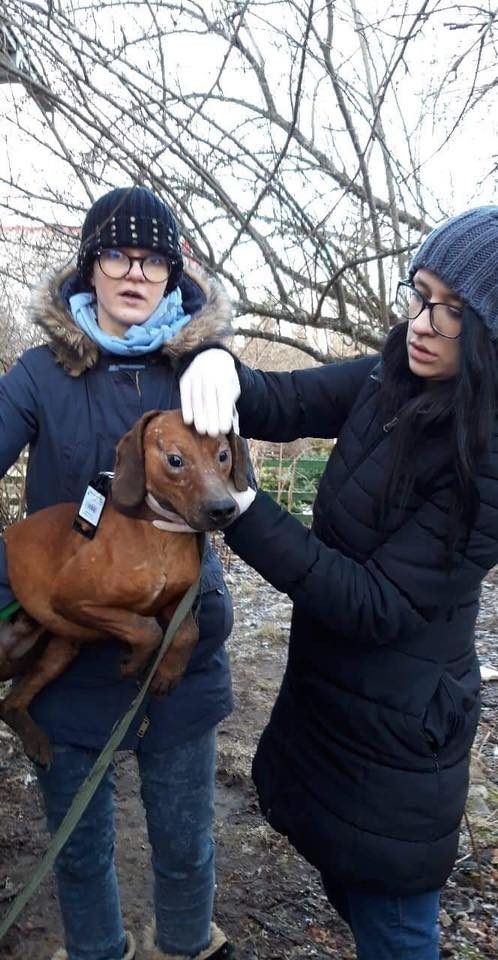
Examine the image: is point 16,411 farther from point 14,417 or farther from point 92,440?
point 92,440

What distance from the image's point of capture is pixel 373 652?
181 centimetres

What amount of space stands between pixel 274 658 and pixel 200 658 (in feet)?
10.7

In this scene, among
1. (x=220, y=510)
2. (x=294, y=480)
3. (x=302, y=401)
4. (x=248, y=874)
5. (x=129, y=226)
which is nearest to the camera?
(x=220, y=510)

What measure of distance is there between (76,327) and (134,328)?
138mm

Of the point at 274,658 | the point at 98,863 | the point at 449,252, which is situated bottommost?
the point at 274,658

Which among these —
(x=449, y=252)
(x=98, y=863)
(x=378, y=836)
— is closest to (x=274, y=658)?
(x=98, y=863)

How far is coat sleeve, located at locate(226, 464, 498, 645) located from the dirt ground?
1.48 meters

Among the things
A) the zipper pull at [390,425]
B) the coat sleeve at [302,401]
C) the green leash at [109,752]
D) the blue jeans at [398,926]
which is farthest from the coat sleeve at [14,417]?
the blue jeans at [398,926]

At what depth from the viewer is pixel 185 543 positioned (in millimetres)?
1772

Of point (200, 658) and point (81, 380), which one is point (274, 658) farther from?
point (81, 380)

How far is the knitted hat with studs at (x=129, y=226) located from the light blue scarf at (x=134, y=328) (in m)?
0.09

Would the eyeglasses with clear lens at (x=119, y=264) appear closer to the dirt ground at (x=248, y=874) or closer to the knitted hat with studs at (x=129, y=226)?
the knitted hat with studs at (x=129, y=226)

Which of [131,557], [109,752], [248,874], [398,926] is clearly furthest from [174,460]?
[248,874]

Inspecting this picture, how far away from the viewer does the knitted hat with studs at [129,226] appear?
1.91 metres
